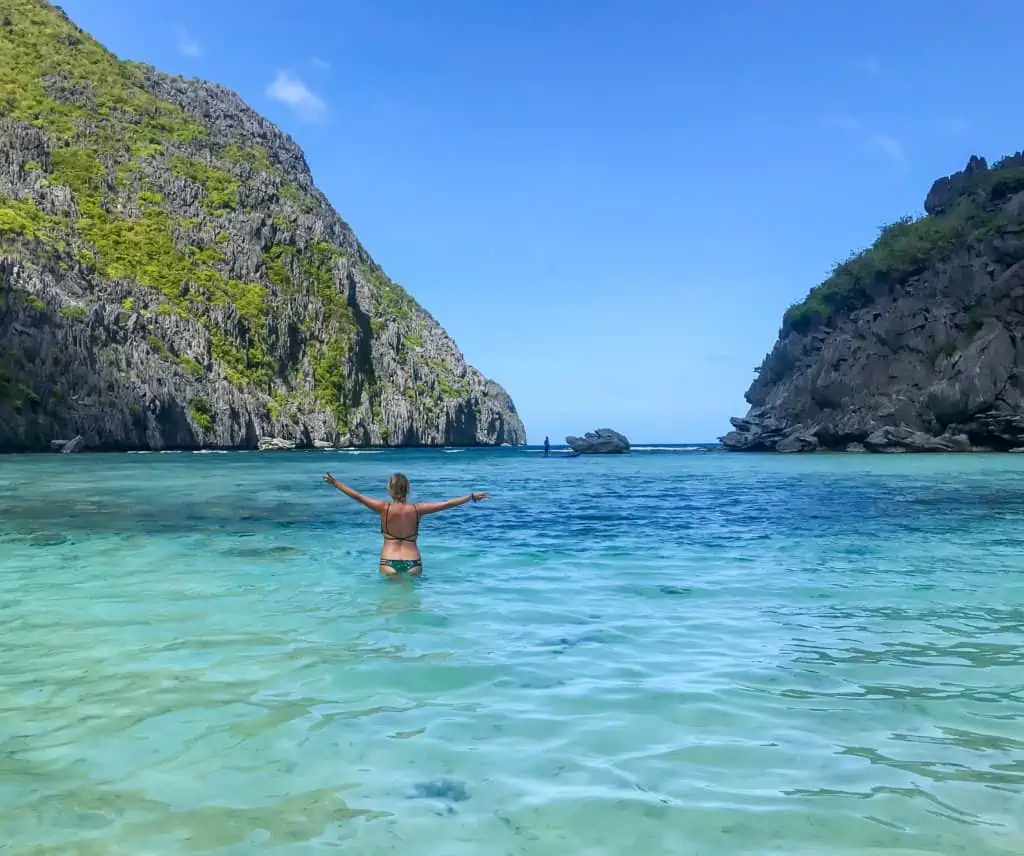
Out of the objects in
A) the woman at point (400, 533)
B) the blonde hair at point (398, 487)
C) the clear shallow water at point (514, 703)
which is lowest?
the clear shallow water at point (514, 703)

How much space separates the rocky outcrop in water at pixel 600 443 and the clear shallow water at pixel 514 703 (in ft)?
297

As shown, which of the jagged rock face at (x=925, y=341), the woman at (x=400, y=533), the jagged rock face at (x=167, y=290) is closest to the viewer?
the woman at (x=400, y=533)

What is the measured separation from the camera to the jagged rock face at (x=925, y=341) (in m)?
82.0

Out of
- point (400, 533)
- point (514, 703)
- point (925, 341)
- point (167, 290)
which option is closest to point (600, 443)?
point (925, 341)

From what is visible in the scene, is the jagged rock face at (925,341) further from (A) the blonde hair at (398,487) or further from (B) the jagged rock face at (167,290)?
(A) the blonde hair at (398,487)

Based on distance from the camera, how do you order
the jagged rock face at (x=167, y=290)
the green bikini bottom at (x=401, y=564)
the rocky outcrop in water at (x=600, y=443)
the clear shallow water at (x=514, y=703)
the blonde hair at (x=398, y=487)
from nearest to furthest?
the clear shallow water at (x=514, y=703) → the blonde hair at (x=398, y=487) → the green bikini bottom at (x=401, y=564) → the jagged rock face at (x=167, y=290) → the rocky outcrop in water at (x=600, y=443)

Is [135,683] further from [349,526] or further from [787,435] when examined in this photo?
[787,435]

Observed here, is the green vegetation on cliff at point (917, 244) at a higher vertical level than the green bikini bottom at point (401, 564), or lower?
higher

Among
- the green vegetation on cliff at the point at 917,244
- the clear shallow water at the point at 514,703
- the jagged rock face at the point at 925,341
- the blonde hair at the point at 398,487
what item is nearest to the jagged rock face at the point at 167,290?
the jagged rock face at the point at 925,341

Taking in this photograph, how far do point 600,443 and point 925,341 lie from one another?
41.0m

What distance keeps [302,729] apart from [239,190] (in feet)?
564

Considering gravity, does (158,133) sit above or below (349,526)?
above

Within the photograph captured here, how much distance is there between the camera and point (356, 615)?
1076 centimetres

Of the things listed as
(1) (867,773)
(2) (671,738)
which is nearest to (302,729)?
(2) (671,738)
